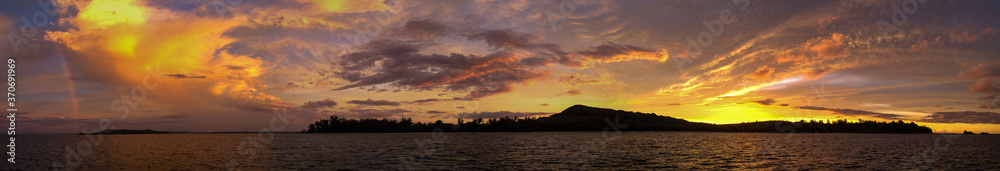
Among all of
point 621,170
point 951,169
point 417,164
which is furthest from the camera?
point 417,164

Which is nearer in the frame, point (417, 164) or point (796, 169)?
point (796, 169)

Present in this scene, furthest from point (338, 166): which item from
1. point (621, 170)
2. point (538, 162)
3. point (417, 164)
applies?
point (621, 170)

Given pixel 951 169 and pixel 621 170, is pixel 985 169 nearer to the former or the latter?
pixel 951 169

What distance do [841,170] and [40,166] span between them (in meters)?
116

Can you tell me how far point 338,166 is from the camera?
2717 inches

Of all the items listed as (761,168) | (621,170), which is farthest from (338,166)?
(761,168)

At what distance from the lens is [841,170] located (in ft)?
214

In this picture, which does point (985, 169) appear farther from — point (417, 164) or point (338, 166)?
point (338, 166)

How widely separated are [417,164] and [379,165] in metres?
5.51

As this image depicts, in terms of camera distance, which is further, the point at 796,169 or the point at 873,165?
the point at 873,165

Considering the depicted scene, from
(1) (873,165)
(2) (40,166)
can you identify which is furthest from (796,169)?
(2) (40,166)

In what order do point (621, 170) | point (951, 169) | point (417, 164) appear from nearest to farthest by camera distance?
1. point (621, 170)
2. point (951, 169)
3. point (417, 164)

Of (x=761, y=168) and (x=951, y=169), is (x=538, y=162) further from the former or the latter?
(x=951, y=169)

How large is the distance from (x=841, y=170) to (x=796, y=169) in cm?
565
